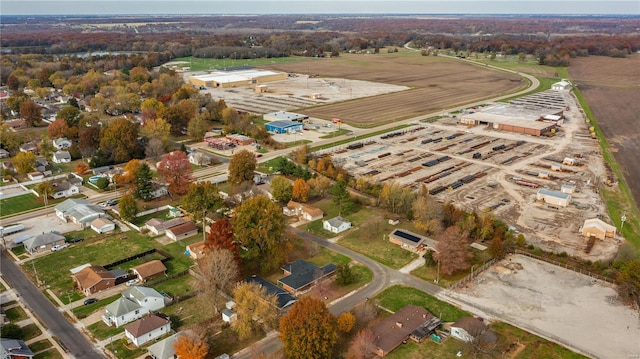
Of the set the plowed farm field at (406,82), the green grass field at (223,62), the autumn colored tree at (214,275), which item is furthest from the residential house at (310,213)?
the green grass field at (223,62)

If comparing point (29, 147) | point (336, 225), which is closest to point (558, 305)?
point (336, 225)

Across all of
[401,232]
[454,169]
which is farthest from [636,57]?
[401,232]

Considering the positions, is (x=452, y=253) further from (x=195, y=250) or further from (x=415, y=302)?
(x=195, y=250)

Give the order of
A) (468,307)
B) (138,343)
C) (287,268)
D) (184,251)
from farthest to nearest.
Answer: (184,251)
(287,268)
(468,307)
(138,343)

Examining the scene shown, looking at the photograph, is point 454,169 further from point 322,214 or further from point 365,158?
point 322,214

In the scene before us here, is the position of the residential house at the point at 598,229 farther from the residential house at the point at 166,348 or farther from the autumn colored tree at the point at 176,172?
the autumn colored tree at the point at 176,172

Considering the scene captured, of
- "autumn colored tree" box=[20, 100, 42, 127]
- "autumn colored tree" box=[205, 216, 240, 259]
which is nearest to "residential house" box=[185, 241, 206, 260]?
"autumn colored tree" box=[205, 216, 240, 259]
